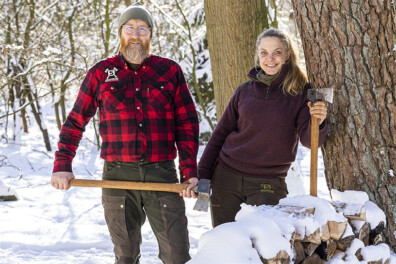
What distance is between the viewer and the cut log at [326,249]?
215cm

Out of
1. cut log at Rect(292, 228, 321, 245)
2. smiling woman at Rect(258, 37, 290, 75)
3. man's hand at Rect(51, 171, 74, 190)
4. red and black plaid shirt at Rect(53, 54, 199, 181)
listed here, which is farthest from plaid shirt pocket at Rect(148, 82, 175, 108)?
cut log at Rect(292, 228, 321, 245)

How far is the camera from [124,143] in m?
2.74

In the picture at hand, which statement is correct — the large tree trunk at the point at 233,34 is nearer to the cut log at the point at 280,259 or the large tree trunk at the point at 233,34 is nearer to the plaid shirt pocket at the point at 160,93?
the plaid shirt pocket at the point at 160,93

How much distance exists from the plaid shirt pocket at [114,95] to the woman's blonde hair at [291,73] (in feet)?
3.17

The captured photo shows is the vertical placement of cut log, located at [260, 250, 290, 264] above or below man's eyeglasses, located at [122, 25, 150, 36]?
below

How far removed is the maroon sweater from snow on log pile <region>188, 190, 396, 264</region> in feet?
1.25

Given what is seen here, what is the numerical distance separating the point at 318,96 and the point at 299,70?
338mm

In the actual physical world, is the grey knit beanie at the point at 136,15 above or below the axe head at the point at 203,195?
above

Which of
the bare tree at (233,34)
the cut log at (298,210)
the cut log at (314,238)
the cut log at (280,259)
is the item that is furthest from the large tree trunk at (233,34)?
the cut log at (280,259)

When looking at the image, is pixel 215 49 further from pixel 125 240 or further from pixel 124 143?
pixel 125 240

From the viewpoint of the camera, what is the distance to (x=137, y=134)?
274cm

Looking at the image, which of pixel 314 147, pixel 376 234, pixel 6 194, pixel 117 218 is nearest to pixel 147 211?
pixel 117 218

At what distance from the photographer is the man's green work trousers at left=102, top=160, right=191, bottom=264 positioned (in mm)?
2764

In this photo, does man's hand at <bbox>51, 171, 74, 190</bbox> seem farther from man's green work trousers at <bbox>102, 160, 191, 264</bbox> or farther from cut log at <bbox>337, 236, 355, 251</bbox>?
cut log at <bbox>337, 236, 355, 251</bbox>
